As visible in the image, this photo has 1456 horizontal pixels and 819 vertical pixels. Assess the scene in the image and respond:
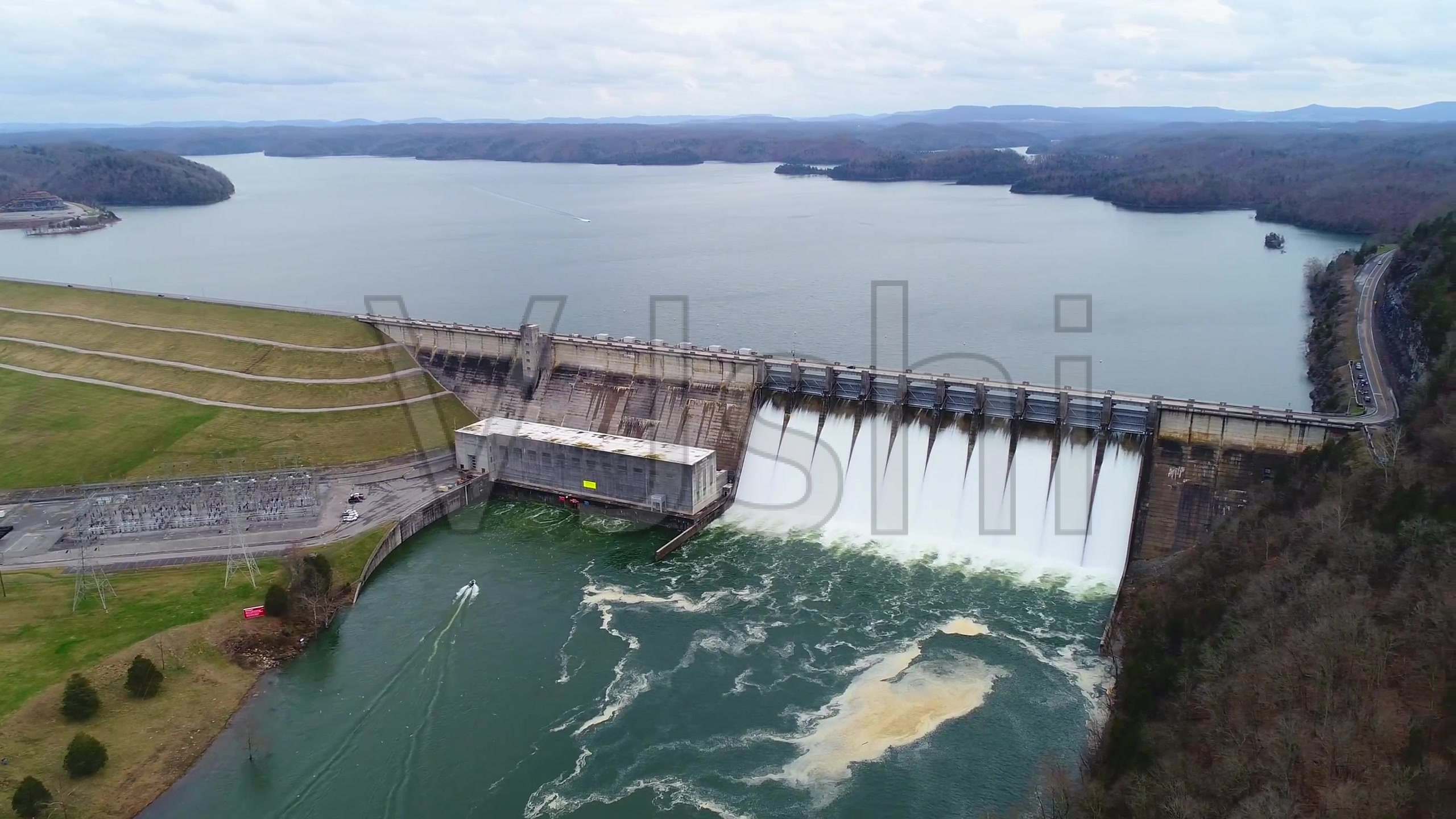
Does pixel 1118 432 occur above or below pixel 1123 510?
above

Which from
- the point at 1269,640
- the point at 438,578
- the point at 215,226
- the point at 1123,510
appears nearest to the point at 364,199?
the point at 215,226

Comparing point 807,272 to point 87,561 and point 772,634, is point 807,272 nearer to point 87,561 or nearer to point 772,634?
point 772,634

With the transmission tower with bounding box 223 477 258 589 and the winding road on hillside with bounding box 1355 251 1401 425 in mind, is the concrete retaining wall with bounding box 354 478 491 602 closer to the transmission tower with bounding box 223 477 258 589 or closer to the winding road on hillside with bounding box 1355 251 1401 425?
the transmission tower with bounding box 223 477 258 589

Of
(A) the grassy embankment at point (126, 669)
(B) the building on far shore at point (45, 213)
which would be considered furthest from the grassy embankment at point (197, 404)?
(B) the building on far shore at point (45, 213)

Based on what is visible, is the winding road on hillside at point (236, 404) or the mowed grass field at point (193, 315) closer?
the winding road on hillside at point (236, 404)

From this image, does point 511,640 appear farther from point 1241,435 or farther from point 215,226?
point 215,226

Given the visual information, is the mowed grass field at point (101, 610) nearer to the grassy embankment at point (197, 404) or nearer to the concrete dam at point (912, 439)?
the grassy embankment at point (197, 404)

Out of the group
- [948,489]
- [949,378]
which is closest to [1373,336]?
[949,378]
